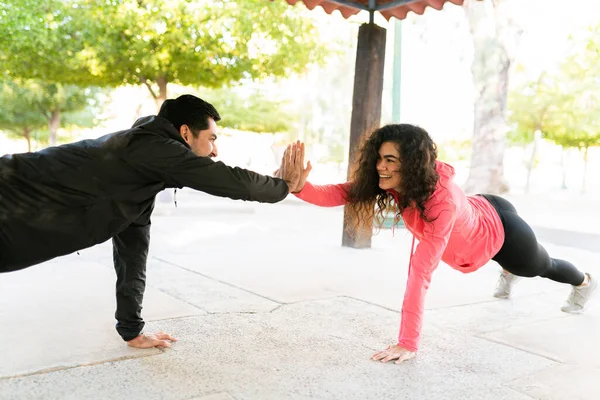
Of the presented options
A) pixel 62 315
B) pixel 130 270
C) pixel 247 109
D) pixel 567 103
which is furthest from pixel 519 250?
pixel 247 109

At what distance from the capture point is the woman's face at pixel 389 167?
11.3 feet

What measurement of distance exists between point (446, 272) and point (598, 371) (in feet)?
9.87

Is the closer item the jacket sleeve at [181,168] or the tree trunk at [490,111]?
the jacket sleeve at [181,168]

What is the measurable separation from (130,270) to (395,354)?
1571 mm

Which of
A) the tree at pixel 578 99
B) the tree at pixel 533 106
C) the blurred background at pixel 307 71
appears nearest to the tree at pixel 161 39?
the blurred background at pixel 307 71

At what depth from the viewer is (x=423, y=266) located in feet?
10.8

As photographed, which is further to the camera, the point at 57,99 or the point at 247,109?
the point at 247,109

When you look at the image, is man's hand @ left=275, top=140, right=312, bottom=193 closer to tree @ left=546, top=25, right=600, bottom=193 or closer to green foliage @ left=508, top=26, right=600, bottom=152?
green foliage @ left=508, top=26, right=600, bottom=152

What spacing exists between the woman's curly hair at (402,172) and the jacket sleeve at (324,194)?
6cm

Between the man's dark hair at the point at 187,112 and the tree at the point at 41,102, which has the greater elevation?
the tree at the point at 41,102

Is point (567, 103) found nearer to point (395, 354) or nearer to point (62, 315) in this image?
point (395, 354)

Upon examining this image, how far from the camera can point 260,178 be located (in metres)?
3.00

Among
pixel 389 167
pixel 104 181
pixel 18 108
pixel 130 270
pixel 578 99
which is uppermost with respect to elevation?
pixel 578 99

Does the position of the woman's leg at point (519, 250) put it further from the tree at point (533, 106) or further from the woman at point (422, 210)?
the tree at point (533, 106)
